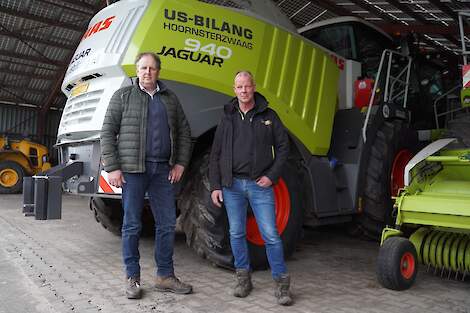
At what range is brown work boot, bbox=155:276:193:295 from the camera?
343cm

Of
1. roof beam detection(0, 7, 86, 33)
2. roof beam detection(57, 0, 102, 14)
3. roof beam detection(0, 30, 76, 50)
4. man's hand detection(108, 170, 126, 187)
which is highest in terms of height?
roof beam detection(57, 0, 102, 14)

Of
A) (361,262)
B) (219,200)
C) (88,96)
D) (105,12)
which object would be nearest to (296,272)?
(361,262)

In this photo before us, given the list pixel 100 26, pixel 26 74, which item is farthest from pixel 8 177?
pixel 100 26

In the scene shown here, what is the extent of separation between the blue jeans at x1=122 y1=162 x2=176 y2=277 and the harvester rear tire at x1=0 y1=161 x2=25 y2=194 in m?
10.9

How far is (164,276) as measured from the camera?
3.50 metres

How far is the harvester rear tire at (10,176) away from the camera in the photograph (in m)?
12.8

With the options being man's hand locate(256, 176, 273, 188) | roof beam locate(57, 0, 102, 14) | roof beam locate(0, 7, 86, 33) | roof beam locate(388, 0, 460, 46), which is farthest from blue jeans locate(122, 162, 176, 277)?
roof beam locate(0, 7, 86, 33)

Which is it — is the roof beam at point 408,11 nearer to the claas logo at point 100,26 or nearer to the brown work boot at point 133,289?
the claas logo at point 100,26

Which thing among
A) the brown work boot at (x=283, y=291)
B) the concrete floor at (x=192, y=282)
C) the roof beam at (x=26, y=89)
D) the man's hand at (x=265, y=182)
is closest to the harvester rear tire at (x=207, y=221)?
the concrete floor at (x=192, y=282)

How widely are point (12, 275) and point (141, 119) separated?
6.36ft

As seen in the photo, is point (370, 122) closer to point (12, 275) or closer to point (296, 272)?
point (296, 272)

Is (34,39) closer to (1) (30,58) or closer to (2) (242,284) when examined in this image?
(1) (30,58)

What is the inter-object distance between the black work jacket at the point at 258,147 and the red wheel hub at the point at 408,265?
4.29ft

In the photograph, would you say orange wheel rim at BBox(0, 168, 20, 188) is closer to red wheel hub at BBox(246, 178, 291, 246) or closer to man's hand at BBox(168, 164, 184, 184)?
red wheel hub at BBox(246, 178, 291, 246)
